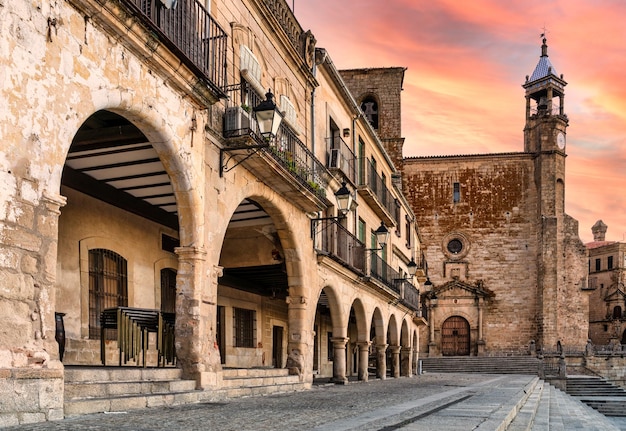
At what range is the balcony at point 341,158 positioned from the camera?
17.0 metres

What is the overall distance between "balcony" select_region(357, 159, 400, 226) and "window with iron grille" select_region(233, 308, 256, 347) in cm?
492

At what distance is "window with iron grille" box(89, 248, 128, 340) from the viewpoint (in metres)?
10.9

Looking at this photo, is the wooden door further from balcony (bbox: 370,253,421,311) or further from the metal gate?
the metal gate

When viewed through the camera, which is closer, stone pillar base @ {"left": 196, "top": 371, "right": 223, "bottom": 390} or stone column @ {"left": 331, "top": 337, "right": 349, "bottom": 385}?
stone pillar base @ {"left": 196, "top": 371, "right": 223, "bottom": 390}

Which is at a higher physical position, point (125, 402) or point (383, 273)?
point (383, 273)

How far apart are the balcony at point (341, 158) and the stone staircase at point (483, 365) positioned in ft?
67.3

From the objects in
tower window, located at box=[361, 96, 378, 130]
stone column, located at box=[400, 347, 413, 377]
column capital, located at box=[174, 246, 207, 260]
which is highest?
tower window, located at box=[361, 96, 378, 130]

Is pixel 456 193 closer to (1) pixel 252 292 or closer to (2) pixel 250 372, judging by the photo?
(1) pixel 252 292

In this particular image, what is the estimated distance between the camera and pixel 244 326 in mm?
17828

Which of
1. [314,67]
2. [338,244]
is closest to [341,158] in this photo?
[338,244]

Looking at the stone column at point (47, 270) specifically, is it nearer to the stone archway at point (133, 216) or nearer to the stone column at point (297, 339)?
the stone archway at point (133, 216)

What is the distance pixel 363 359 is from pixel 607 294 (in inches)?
2327

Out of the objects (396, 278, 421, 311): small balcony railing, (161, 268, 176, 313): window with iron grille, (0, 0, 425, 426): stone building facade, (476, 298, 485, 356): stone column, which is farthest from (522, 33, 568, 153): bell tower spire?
(161, 268, 176, 313): window with iron grille

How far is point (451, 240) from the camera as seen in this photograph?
159 ft
